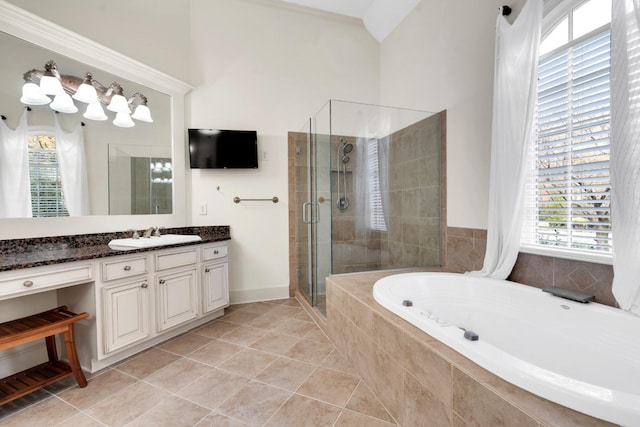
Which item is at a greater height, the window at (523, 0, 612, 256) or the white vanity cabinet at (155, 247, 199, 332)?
the window at (523, 0, 612, 256)

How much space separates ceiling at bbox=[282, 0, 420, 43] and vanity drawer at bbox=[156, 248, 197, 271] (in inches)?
117

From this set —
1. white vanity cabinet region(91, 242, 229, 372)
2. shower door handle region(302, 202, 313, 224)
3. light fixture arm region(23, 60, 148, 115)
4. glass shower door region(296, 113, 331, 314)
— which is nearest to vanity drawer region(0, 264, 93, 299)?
white vanity cabinet region(91, 242, 229, 372)

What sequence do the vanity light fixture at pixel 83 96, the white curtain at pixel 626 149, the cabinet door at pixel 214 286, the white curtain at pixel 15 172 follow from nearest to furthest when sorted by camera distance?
1. the white curtain at pixel 626 149
2. the white curtain at pixel 15 172
3. the vanity light fixture at pixel 83 96
4. the cabinet door at pixel 214 286

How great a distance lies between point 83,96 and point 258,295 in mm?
2421

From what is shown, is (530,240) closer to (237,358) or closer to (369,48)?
(237,358)

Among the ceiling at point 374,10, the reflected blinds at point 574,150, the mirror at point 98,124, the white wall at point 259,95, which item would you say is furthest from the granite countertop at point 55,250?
the ceiling at point 374,10

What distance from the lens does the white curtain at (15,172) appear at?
1856 millimetres

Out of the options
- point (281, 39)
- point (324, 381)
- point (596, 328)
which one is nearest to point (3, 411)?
point (324, 381)

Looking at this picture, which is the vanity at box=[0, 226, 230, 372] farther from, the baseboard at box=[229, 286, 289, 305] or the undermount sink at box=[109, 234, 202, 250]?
the baseboard at box=[229, 286, 289, 305]

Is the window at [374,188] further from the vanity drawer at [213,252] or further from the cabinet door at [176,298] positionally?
the cabinet door at [176,298]

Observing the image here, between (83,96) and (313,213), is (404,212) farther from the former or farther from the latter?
(83,96)

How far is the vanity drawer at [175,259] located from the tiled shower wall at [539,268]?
2.25m

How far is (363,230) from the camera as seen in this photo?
9.11 ft

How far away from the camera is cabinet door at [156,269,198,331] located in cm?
224
